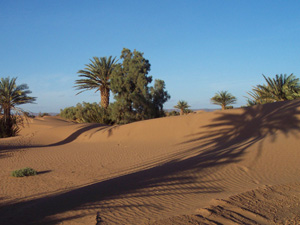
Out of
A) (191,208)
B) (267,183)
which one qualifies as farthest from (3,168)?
(267,183)

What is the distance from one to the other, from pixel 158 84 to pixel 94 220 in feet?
89.8

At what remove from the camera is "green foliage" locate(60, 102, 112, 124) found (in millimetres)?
32719

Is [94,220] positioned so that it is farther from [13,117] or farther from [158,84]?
[158,84]

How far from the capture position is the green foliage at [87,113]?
→ 3272 centimetres

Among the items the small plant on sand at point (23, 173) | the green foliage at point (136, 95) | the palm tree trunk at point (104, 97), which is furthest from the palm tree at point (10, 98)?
the palm tree trunk at point (104, 97)

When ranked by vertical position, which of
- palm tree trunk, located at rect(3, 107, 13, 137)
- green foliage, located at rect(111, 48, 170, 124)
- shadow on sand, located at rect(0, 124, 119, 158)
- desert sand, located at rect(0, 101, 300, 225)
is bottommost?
desert sand, located at rect(0, 101, 300, 225)

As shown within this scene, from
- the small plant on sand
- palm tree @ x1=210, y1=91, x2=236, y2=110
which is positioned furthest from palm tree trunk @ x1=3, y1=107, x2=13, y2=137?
palm tree @ x1=210, y1=91, x2=236, y2=110

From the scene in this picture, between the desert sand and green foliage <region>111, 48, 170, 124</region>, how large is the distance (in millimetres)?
9118

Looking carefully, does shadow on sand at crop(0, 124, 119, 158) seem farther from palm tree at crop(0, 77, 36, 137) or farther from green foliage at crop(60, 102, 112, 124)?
green foliage at crop(60, 102, 112, 124)

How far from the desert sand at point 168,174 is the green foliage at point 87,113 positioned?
1022 cm

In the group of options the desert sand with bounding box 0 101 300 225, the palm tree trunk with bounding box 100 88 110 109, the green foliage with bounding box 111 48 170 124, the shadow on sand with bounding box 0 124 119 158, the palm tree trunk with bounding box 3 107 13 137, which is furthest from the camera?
the palm tree trunk with bounding box 100 88 110 109

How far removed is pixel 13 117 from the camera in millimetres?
21422

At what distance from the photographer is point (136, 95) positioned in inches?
1238

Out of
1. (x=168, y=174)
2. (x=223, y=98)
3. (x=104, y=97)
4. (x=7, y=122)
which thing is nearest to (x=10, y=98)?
(x=7, y=122)
